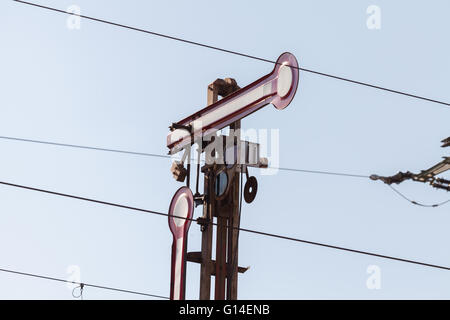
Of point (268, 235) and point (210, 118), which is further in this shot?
point (210, 118)

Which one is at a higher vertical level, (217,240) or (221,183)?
(221,183)

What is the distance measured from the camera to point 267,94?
15062 millimetres

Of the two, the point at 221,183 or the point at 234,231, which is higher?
the point at 221,183

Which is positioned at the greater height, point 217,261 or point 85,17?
point 85,17
